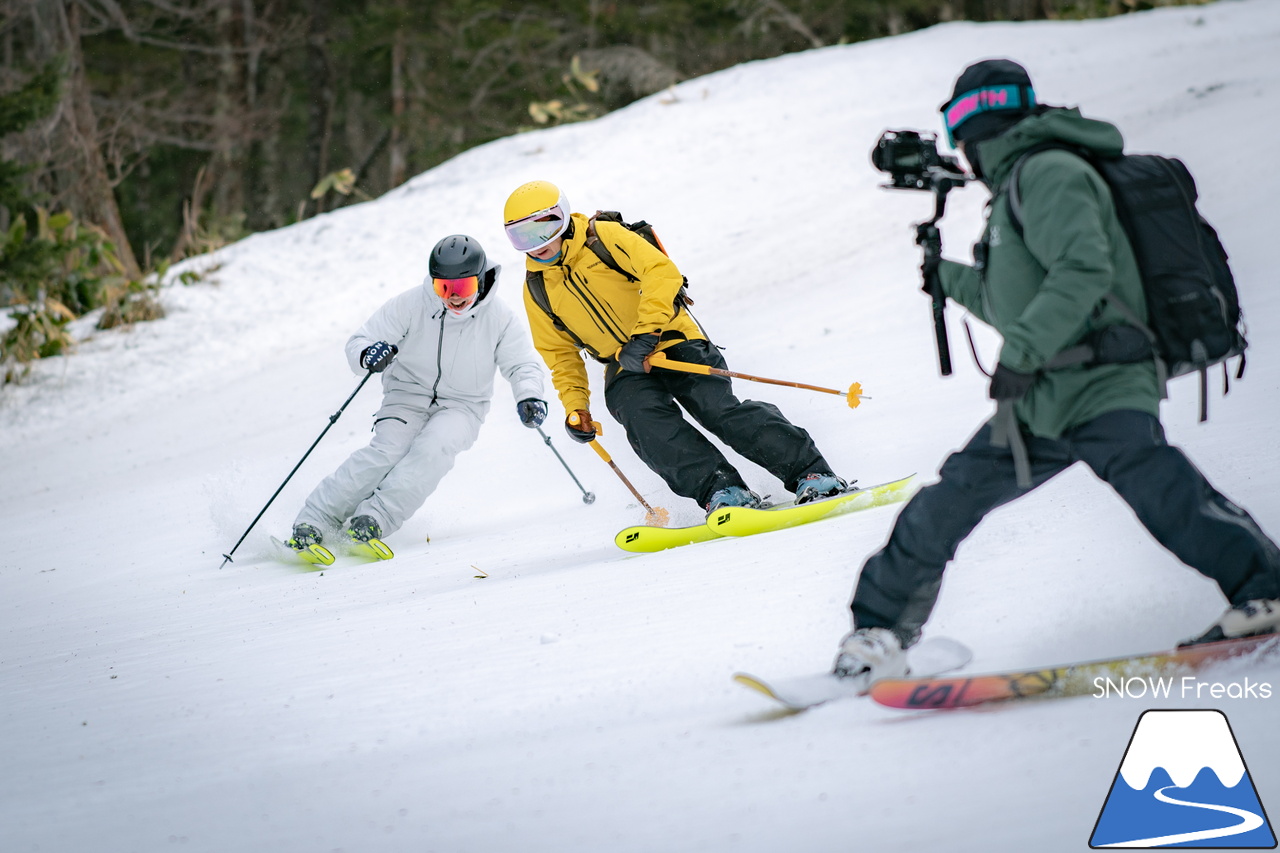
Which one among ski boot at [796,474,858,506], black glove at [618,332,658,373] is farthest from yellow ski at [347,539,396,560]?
ski boot at [796,474,858,506]

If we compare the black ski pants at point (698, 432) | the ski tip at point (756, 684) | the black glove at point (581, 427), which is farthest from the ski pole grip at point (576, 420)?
the ski tip at point (756, 684)

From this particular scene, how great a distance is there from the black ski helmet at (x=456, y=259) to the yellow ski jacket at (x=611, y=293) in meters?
0.36

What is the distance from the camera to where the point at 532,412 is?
16.6 feet

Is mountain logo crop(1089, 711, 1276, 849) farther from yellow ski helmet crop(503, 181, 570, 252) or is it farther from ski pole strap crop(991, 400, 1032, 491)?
yellow ski helmet crop(503, 181, 570, 252)

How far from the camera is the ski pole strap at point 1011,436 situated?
2.28 m

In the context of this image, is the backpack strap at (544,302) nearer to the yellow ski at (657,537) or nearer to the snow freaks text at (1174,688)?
the yellow ski at (657,537)

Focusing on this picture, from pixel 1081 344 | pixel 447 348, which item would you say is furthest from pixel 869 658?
pixel 447 348

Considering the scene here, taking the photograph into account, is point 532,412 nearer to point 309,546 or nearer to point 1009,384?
point 309,546

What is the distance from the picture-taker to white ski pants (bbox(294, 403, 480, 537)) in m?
5.03

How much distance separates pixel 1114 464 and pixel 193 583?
4.14m

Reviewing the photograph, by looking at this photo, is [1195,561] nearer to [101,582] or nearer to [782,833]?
[782,833]

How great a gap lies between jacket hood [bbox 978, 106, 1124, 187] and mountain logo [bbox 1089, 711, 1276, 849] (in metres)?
1.21

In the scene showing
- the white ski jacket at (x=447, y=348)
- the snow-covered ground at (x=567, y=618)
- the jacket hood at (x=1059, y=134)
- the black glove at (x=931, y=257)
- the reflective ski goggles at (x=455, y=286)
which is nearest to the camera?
the snow-covered ground at (x=567, y=618)

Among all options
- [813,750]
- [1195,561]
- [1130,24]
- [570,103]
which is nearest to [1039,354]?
[1195,561]
